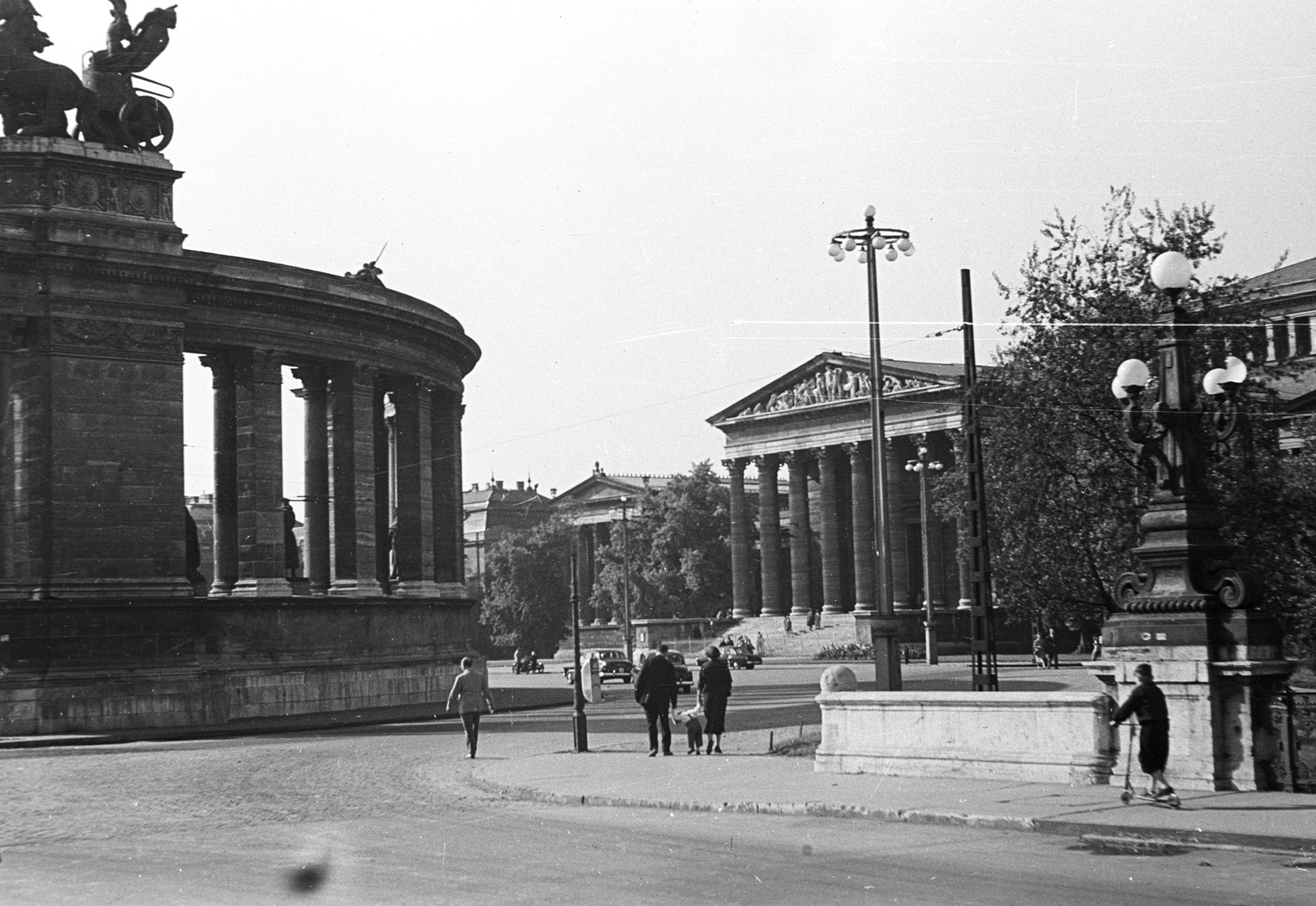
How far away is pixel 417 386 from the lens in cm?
4750

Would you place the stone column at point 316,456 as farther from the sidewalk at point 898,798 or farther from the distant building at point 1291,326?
the distant building at point 1291,326

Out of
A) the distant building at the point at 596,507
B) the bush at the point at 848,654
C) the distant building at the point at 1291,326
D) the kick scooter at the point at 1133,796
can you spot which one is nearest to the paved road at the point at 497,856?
the kick scooter at the point at 1133,796

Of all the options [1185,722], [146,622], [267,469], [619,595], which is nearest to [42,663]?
[146,622]

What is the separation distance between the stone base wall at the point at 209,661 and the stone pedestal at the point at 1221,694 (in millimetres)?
25017

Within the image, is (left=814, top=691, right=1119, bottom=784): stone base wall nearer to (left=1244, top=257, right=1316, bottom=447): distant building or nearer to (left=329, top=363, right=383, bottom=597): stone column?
(left=1244, top=257, right=1316, bottom=447): distant building

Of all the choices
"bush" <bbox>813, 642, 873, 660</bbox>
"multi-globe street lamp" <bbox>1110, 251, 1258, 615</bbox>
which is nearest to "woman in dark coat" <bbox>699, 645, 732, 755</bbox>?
"multi-globe street lamp" <bbox>1110, 251, 1258, 615</bbox>

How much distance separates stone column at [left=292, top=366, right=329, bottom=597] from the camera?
4422 cm

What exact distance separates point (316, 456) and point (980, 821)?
103 feet

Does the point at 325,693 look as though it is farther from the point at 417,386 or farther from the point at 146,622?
the point at 417,386

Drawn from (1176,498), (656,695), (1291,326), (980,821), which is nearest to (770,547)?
(1291,326)

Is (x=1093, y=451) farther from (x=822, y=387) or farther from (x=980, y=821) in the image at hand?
(x=822, y=387)

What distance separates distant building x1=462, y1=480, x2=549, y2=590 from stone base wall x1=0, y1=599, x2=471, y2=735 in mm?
109495

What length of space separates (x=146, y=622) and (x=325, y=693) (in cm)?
600

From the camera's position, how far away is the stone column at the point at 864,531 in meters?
109
